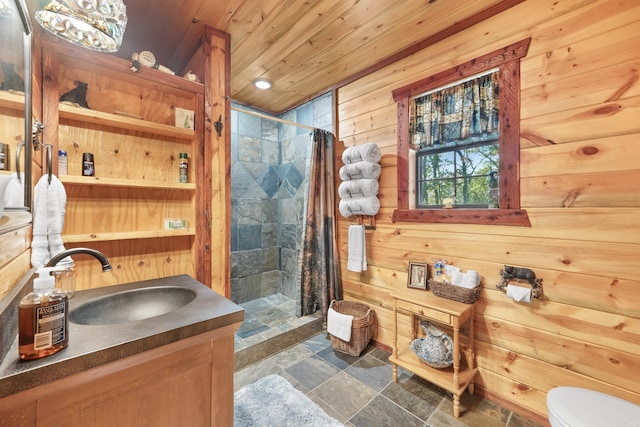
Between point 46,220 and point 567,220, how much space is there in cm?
272

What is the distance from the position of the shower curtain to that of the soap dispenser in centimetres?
204

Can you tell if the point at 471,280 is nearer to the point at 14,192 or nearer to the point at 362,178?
the point at 362,178

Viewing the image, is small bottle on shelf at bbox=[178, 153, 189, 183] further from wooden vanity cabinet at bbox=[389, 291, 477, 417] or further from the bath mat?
wooden vanity cabinet at bbox=[389, 291, 477, 417]

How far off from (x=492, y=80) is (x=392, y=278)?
1657mm

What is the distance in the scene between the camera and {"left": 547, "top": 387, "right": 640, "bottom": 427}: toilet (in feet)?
3.47

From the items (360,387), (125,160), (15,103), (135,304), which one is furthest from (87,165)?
(360,387)

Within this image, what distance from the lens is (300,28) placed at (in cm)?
192

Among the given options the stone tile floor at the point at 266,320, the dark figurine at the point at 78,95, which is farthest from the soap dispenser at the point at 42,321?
the stone tile floor at the point at 266,320

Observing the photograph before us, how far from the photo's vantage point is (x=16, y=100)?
36.1 inches

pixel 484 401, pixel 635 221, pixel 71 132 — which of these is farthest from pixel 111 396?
pixel 635 221

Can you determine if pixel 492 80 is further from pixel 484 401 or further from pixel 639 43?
pixel 484 401

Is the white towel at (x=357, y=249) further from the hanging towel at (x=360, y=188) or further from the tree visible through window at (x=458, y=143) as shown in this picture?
the tree visible through window at (x=458, y=143)

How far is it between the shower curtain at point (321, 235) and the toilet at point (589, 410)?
1760 mm

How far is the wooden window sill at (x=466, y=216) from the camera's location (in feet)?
5.38
